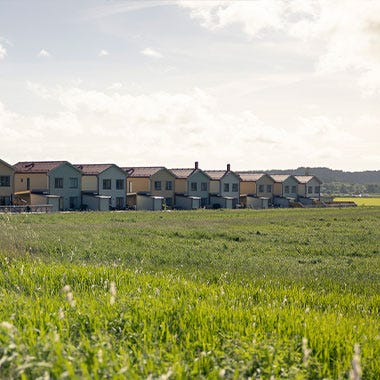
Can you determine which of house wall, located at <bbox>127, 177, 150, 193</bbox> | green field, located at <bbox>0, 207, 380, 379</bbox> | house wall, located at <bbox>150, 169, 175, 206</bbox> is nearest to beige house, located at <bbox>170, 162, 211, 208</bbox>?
house wall, located at <bbox>150, 169, 175, 206</bbox>

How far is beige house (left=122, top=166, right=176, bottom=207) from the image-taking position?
279ft

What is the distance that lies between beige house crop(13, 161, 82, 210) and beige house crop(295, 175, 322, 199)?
55.6m

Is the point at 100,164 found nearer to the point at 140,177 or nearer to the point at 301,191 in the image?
the point at 140,177

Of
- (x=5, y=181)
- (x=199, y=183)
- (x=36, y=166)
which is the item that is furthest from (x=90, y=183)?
(x=199, y=183)

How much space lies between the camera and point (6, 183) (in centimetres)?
6788

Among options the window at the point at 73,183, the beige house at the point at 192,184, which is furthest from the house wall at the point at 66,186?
the beige house at the point at 192,184

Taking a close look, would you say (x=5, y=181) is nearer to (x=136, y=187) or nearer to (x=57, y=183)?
(x=57, y=183)

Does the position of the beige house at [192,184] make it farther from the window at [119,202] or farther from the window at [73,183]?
the window at [73,183]

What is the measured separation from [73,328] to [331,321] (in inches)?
178

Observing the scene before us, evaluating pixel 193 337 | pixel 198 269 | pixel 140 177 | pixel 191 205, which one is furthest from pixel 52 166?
pixel 193 337

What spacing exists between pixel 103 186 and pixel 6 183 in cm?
1491

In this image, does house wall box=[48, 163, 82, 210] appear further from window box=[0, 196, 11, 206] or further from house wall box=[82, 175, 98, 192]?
window box=[0, 196, 11, 206]

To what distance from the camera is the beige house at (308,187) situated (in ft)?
376

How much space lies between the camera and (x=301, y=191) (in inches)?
4508
